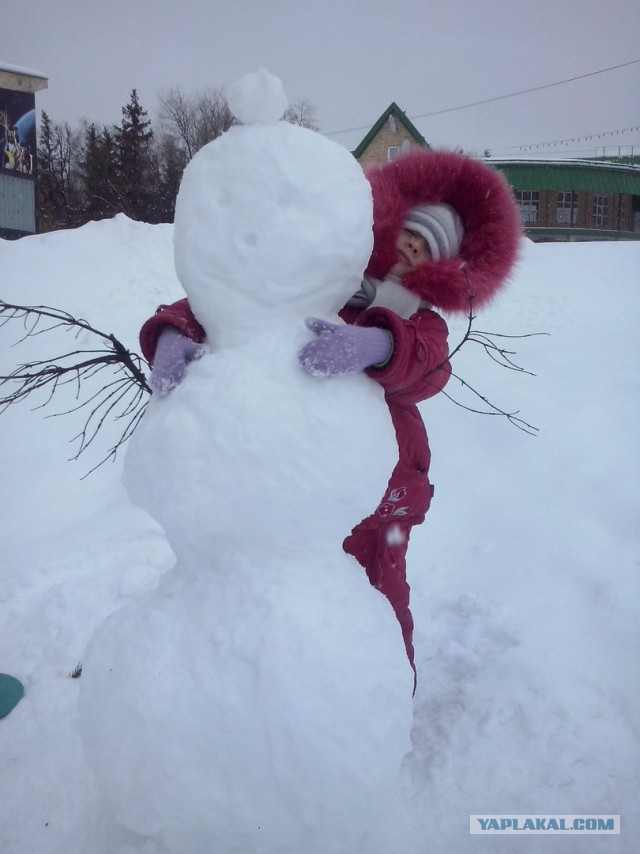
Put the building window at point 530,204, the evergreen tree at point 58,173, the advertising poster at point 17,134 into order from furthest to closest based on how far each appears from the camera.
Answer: the building window at point 530,204 → the evergreen tree at point 58,173 → the advertising poster at point 17,134

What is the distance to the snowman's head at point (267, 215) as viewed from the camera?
0.98 metres

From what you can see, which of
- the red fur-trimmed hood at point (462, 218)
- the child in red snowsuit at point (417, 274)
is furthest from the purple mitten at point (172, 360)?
the red fur-trimmed hood at point (462, 218)

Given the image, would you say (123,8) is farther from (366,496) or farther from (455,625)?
(455,625)

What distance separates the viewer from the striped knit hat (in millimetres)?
1230

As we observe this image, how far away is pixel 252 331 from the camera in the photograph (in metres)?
1.04

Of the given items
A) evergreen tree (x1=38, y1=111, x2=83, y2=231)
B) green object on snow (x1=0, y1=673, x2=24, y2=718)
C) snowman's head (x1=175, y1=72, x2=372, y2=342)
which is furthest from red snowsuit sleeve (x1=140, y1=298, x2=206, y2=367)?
evergreen tree (x1=38, y1=111, x2=83, y2=231)

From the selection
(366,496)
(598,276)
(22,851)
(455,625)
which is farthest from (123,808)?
(598,276)

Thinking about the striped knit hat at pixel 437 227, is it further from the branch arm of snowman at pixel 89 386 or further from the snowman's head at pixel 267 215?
the branch arm of snowman at pixel 89 386

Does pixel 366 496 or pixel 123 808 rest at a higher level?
pixel 366 496

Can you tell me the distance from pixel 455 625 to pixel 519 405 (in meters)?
1.88

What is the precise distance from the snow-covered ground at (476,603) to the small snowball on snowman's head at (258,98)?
1025mm

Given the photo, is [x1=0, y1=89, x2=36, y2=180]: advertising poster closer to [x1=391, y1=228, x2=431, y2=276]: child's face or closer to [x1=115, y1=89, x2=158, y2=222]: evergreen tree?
[x1=115, y1=89, x2=158, y2=222]: evergreen tree

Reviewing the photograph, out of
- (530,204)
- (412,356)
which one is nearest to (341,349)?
(412,356)

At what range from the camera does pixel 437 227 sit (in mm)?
1230
